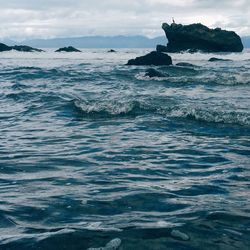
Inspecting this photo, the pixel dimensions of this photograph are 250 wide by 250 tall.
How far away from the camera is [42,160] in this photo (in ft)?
27.6

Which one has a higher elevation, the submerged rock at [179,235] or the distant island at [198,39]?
the distant island at [198,39]

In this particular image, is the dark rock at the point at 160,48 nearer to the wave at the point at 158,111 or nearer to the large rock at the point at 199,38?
the large rock at the point at 199,38

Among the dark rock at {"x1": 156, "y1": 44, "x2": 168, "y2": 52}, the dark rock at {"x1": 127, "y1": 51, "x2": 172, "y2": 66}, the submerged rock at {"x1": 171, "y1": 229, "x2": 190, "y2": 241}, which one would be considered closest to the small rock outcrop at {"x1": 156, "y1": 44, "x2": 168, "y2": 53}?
the dark rock at {"x1": 156, "y1": 44, "x2": 168, "y2": 52}

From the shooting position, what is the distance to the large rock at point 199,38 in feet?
268

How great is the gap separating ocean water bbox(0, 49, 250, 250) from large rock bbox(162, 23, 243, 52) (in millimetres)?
68341

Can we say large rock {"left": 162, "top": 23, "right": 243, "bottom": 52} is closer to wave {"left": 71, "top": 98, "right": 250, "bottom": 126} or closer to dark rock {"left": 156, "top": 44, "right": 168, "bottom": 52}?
dark rock {"left": 156, "top": 44, "right": 168, "bottom": 52}

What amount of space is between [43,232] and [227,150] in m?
5.27

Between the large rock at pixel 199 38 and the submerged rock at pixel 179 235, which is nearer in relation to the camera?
the submerged rock at pixel 179 235

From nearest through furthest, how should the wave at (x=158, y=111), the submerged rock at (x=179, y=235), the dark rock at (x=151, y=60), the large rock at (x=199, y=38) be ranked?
the submerged rock at (x=179, y=235)
the wave at (x=158, y=111)
the dark rock at (x=151, y=60)
the large rock at (x=199, y=38)

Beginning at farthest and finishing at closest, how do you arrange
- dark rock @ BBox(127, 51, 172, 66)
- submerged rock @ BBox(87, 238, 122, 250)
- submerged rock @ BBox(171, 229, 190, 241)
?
dark rock @ BBox(127, 51, 172, 66), submerged rock @ BBox(171, 229, 190, 241), submerged rock @ BBox(87, 238, 122, 250)

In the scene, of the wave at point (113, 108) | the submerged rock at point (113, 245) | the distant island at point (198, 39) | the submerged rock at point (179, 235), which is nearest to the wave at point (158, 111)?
the wave at point (113, 108)

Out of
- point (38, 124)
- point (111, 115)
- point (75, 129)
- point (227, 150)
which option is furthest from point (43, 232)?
point (111, 115)

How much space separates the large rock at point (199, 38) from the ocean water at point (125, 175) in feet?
224

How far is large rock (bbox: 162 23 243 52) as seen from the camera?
8156 cm
